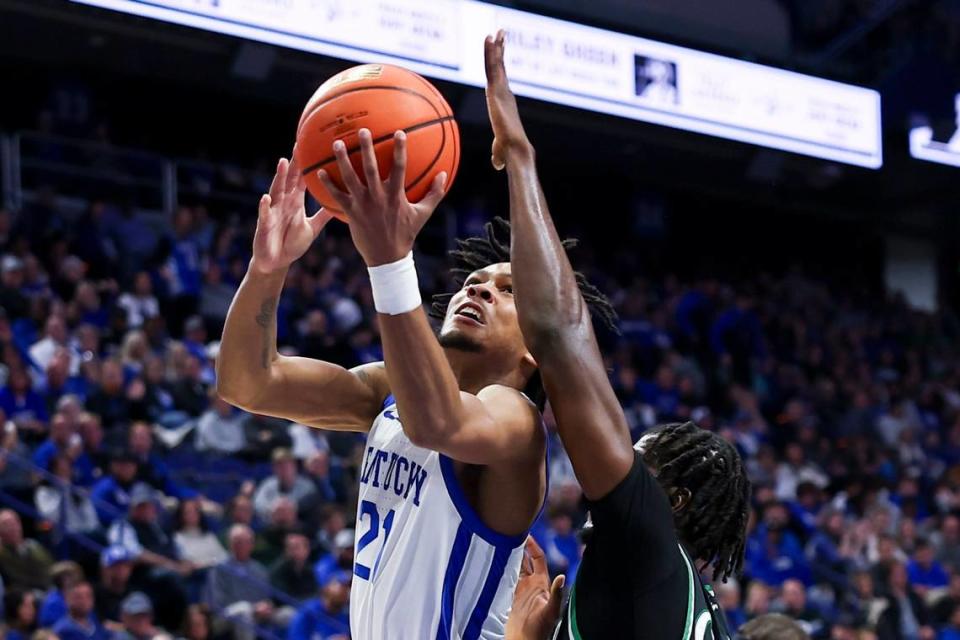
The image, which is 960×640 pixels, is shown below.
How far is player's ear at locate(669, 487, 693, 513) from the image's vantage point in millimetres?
2971

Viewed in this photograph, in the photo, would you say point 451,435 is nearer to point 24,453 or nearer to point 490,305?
point 490,305

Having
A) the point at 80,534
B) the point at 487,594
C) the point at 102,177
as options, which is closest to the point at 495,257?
the point at 487,594

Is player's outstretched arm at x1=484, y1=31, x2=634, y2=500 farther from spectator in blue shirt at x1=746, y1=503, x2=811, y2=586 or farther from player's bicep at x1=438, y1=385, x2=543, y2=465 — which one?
spectator in blue shirt at x1=746, y1=503, x2=811, y2=586

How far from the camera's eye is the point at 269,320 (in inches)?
127

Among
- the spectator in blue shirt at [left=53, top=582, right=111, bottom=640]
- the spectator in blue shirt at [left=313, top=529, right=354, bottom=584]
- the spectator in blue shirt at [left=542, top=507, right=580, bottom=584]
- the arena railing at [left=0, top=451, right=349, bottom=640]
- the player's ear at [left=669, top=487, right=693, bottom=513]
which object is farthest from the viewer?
the spectator in blue shirt at [left=542, top=507, right=580, bottom=584]

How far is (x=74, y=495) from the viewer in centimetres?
828

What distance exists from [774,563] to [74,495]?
5.76 metres

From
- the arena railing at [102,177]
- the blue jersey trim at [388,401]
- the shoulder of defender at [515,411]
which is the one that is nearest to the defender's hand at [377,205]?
the shoulder of defender at [515,411]

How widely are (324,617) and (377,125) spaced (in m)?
5.90

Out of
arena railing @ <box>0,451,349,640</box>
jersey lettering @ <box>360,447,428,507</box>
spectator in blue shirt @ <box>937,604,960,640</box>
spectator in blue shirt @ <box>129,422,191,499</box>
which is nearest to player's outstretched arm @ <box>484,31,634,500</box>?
jersey lettering @ <box>360,447,428,507</box>

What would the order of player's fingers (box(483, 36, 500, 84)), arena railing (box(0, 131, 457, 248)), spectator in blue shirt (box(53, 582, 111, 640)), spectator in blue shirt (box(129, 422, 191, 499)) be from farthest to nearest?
arena railing (box(0, 131, 457, 248)), spectator in blue shirt (box(129, 422, 191, 499)), spectator in blue shirt (box(53, 582, 111, 640)), player's fingers (box(483, 36, 500, 84))

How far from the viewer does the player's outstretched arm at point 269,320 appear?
3.18 meters

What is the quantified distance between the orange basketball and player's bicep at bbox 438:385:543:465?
0.45 metres

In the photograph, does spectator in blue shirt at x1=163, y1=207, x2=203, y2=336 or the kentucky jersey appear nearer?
the kentucky jersey
